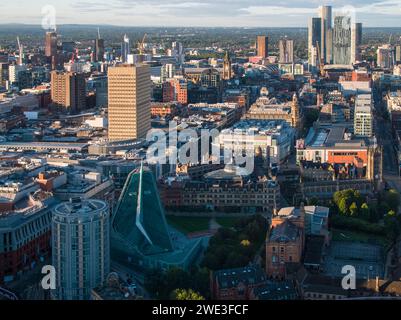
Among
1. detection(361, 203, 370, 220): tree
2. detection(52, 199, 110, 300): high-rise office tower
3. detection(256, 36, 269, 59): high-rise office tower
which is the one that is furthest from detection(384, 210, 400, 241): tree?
detection(256, 36, 269, 59): high-rise office tower

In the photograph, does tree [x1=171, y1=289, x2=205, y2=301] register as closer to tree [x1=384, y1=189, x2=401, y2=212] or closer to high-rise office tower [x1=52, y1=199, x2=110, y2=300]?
high-rise office tower [x1=52, y1=199, x2=110, y2=300]

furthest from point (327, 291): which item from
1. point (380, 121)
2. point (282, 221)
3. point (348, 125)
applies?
point (380, 121)

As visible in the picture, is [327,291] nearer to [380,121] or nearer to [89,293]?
[89,293]

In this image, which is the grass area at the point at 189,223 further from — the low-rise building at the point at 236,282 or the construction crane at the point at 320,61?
the construction crane at the point at 320,61

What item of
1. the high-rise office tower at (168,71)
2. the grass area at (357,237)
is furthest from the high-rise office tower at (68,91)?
the grass area at (357,237)

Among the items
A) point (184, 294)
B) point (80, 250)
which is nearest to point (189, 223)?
point (80, 250)

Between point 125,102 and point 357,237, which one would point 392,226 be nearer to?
point 357,237
